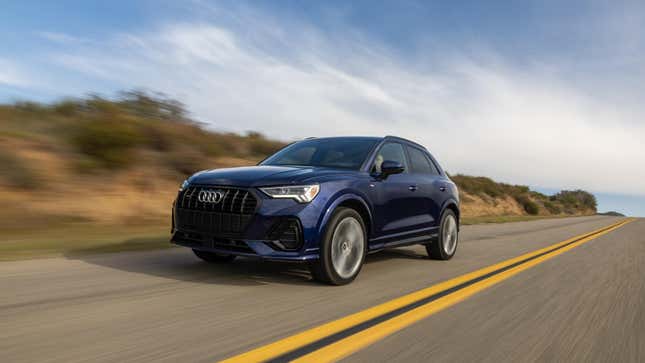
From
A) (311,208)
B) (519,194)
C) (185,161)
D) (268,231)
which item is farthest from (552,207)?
(268,231)

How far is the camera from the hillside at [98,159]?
413 inches

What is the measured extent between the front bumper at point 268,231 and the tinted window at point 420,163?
2655 millimetres

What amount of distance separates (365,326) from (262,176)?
1.99m

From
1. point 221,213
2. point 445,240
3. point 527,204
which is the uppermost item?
point 527,204

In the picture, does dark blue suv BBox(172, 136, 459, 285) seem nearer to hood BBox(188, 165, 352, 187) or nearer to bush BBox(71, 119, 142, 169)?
hood BBox(188, 165, 352, 187)

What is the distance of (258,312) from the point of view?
13.9 feet

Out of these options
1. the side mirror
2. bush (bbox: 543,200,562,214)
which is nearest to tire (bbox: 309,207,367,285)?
the side mirror

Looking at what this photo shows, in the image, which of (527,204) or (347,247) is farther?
(527,204)

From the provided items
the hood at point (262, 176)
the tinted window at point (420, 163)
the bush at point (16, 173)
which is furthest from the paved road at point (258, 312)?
the bush at point (16, 173)

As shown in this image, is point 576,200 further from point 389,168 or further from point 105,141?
point 389,168

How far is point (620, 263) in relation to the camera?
28.1 ft

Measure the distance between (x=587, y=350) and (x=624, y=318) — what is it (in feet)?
4.25

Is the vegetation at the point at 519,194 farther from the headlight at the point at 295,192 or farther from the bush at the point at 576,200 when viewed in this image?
the headlight at the point at 295,192

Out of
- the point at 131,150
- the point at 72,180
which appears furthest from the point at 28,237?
the point at 131,150
